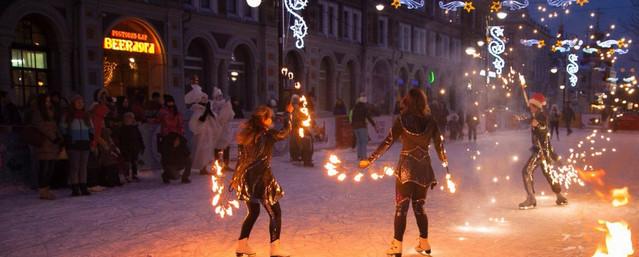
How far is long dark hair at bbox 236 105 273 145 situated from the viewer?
5.48 m

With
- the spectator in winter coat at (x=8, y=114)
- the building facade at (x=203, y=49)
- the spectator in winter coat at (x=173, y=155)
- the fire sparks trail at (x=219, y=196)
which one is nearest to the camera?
the fire sparks trail at (x=219, y=196)

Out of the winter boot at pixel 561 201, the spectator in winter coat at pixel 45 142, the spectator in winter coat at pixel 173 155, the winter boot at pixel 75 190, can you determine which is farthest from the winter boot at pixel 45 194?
the winter boot at pixel 561 201

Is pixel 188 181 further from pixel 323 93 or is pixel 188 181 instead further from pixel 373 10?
pixel 373 10

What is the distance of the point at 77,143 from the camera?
9.52 meters

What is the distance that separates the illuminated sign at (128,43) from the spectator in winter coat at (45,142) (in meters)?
10.7

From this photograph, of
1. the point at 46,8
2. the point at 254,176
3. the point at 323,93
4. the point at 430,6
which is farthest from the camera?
the point at 430,6

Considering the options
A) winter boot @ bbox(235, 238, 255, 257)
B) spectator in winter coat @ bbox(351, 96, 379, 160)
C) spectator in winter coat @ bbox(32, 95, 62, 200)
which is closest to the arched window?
spectator in winter coat @ bbox(32, 95, 62, 200)

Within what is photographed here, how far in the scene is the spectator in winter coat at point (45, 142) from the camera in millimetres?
9094

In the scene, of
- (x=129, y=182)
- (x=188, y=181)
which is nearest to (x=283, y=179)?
(x=188, y=181)

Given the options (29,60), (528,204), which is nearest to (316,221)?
(528,204)

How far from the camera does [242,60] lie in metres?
25.6

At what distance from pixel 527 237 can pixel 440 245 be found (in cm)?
114

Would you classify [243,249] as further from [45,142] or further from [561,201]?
[561,201]

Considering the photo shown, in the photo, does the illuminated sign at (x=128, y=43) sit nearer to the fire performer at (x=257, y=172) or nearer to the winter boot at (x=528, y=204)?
the fire performer at (x=257, y=172)
